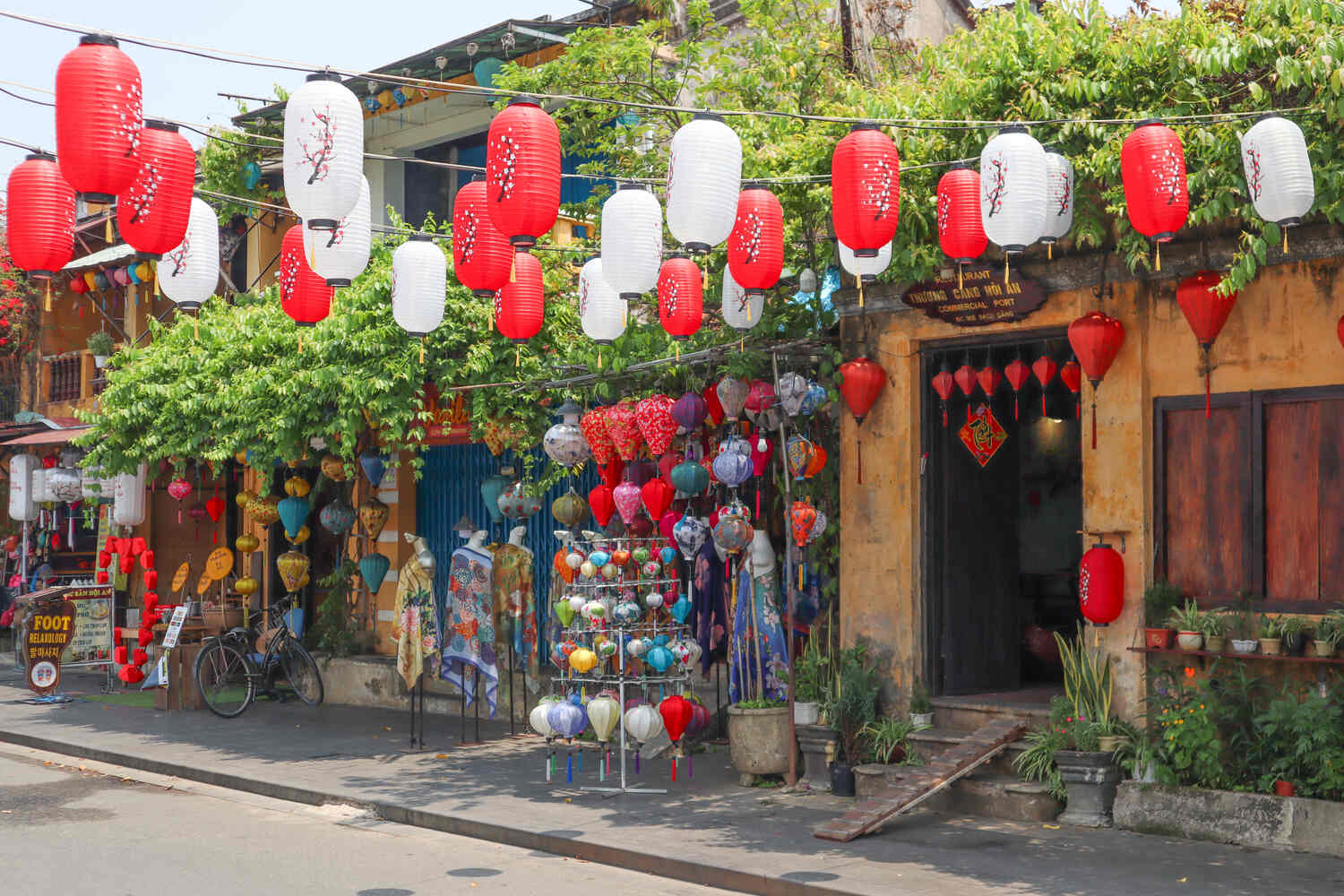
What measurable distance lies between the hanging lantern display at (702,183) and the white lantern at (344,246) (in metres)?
2.69

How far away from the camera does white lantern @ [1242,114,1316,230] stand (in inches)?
316

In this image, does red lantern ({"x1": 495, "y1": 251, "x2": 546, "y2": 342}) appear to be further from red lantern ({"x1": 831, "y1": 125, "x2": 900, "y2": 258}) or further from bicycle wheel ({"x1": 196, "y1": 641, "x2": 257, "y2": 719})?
bicycle wheel ({"x1": 196, "y1": 641, "x2": 257, "y2": 719})

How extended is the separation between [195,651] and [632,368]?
783 cm

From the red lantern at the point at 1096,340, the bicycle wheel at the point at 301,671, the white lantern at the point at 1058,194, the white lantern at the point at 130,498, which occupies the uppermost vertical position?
the white lantern at the point at 1058,194

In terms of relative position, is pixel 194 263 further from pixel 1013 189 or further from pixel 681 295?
pixel 1013 189

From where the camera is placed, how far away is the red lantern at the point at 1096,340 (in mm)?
9867

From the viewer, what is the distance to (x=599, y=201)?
15477 mm

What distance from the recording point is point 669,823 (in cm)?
1005

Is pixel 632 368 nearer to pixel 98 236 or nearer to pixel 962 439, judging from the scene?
pixel 962 439

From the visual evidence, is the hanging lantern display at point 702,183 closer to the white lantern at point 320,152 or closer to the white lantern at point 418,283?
the white lantern at point 320,152

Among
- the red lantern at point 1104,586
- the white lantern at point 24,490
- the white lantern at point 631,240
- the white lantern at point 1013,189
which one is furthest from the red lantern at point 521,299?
the white lantern at point 24,490

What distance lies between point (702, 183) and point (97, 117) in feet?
11.9

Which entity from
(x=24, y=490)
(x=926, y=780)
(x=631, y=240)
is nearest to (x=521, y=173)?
(x=631, y=240)

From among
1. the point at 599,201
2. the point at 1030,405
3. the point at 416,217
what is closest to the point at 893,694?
the point at 1030,405
